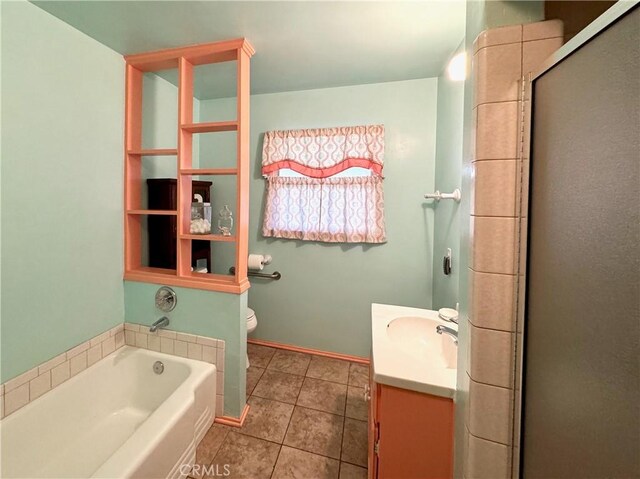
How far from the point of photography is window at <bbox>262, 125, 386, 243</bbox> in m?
2.09

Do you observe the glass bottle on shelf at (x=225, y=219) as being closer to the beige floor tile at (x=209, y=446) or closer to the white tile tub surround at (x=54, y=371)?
the white tile tub surround at (x=54, y=371)

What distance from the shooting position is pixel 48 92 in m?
1.27

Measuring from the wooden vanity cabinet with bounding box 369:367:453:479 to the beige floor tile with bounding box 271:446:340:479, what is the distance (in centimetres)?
49

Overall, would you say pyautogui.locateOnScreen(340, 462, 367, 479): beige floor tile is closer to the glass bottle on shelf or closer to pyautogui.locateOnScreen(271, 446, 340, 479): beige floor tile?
pyautogui.locateOnScreen(271, 446, 340, 479): beige floor tile

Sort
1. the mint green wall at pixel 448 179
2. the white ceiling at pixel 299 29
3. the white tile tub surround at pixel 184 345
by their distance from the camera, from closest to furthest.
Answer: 1. the white ceiling at pixel 299 29
2. the mint green wall at pixel 448 179
3. the white tile tub surround at pixel 184 345

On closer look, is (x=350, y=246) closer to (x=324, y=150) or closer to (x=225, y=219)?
(x=324, y=150)

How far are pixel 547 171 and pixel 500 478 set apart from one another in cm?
88

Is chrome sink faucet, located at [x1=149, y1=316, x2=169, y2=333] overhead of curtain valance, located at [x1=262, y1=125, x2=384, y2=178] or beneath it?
beneath

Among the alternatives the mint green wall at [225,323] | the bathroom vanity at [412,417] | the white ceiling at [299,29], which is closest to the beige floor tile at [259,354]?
the mint green wall at [225,323]

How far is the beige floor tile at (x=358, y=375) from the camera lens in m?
1.99

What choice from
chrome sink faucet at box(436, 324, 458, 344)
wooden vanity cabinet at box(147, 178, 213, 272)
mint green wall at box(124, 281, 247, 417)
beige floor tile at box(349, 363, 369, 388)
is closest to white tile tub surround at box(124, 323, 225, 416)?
mint green wall at box(124, 281, 247, 417)

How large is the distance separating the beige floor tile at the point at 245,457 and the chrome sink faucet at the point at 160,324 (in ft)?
2.64

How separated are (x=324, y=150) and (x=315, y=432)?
2.08 metres

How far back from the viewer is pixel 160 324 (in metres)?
1.63
